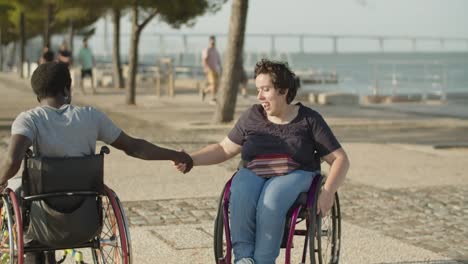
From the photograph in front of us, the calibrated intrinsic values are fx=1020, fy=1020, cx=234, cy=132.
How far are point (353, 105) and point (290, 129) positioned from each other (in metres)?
17.7

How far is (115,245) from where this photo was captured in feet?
16.5

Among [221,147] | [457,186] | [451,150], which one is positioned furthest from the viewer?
[451,150]

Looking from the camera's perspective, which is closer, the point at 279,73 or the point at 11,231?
the point at 11,231

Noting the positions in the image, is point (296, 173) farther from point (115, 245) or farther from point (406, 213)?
point (406, 213)

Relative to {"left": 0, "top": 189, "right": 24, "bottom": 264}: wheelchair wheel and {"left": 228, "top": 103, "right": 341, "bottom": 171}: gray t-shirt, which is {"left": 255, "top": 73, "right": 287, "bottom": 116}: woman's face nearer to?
{"left": 228, "top": 103, "right": 341, "bottom": 171}: gray t-shirt

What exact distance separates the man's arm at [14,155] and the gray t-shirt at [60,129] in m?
0.03

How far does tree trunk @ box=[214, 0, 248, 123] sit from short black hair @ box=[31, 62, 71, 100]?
11.3m

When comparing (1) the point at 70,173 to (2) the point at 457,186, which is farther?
(2) the point at 457,186

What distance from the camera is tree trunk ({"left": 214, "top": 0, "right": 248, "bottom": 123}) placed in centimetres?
1623

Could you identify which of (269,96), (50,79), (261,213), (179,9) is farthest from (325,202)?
(179,9)

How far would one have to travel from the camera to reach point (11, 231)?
4730 millimetres

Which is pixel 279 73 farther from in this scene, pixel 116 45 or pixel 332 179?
pixel 116 45

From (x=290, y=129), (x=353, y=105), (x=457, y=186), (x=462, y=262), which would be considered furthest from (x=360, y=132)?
(x=290, y=129)

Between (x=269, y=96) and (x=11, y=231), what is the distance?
5.07 ft
